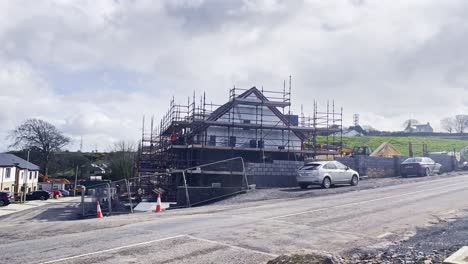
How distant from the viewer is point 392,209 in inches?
556

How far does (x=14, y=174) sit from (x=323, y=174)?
50.6 meters

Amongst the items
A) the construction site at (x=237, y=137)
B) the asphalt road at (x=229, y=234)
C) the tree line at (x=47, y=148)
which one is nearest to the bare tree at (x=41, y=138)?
the tree line at (x=47, y=148)

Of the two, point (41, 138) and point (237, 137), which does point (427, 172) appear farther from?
point (41, 138)

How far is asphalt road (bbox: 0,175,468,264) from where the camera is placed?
781cm

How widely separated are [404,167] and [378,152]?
20.2 m

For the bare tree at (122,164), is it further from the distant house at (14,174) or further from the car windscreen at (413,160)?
the car windscreen at (413,160)

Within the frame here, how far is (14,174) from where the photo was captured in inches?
2301

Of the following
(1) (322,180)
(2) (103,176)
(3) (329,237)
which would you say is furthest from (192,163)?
(2) (103,176)

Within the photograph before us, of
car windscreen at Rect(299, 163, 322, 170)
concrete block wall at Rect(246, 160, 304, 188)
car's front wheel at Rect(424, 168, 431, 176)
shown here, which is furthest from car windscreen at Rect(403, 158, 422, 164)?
car windscreen at Rect(299, 163, 322, 170)

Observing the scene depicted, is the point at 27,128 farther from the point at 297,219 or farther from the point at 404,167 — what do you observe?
the point at 297,219

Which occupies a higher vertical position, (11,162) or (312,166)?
(11,162)

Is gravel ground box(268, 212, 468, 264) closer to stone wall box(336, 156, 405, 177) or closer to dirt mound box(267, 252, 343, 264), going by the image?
dirt mound box(267, 252, 343, 264)

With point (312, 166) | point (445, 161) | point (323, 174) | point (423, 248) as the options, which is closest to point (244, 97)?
point (312, 166)

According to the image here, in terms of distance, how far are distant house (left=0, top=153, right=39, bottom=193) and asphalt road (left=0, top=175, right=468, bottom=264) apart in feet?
156
